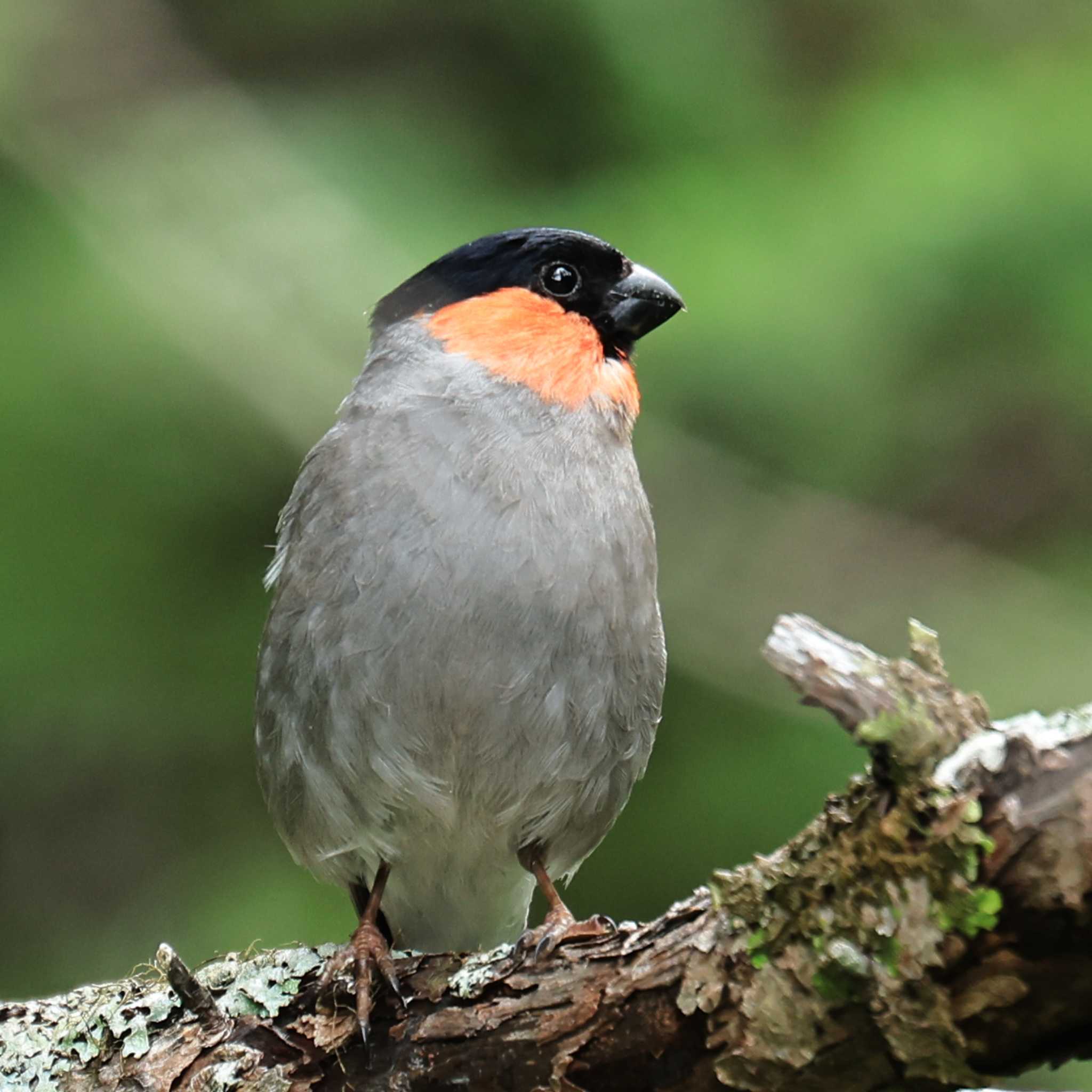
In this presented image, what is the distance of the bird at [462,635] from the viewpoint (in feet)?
12.7

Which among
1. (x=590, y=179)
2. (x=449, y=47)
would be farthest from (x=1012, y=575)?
(x=449, y=47)

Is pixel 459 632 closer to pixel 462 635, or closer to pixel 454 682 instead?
pixel 462 635

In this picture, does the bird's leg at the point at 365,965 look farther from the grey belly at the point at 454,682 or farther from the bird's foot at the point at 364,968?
the grey belly at the point at 454,682

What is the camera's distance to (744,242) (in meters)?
5.43

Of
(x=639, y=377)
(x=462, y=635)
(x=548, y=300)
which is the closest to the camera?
(x=462, y=635)


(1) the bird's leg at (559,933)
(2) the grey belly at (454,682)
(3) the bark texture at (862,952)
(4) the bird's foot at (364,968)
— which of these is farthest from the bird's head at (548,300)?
(3) the bark texture at (862,952)

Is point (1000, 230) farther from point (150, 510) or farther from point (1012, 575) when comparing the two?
point (150, 510)

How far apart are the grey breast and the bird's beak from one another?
0.51 metres

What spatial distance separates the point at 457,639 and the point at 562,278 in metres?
1.47

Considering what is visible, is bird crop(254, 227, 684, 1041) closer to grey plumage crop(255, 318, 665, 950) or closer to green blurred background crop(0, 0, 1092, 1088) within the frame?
grey plumage crop(255, 318, 665, 950)

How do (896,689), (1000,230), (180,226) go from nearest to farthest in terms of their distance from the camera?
(896,689) < (1000,230) < (180,226)

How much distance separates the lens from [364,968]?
352 centimetres

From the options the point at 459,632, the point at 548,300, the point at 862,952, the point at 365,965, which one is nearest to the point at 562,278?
the point at 548,300

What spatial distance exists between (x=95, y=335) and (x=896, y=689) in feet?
12.7
